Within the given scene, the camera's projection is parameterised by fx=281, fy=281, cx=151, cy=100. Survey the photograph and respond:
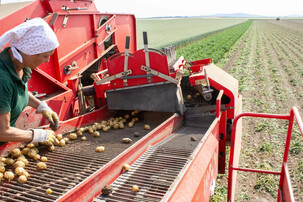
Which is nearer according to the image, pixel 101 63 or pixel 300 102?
pixel 101 63

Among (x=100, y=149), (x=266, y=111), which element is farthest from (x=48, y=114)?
(x=266, y=111)

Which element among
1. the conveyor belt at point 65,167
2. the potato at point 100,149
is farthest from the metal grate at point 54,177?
the potato at point 100,149

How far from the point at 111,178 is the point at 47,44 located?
136 cm

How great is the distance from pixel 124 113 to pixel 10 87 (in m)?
2.58

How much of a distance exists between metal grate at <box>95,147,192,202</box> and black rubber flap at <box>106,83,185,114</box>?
43.8 inches

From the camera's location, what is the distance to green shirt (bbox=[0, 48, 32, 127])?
2.32 m

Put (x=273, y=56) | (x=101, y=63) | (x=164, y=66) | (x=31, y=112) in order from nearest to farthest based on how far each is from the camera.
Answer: (x=31, y=112) → (x=164, y=66) → (x=101, y=63) → (x=273, y=56)

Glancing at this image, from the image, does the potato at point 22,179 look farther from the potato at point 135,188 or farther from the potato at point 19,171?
the potato at point 135,188

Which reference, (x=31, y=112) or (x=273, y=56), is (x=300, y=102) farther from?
(x=273, y=56)

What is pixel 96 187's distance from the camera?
8.16 ft

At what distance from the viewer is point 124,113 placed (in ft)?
15.9

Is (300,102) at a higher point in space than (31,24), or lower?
lower

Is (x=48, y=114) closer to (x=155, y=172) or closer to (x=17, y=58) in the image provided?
(x=17, y=58)

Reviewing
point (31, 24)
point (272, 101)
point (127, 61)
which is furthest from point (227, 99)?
point (272, 101)
